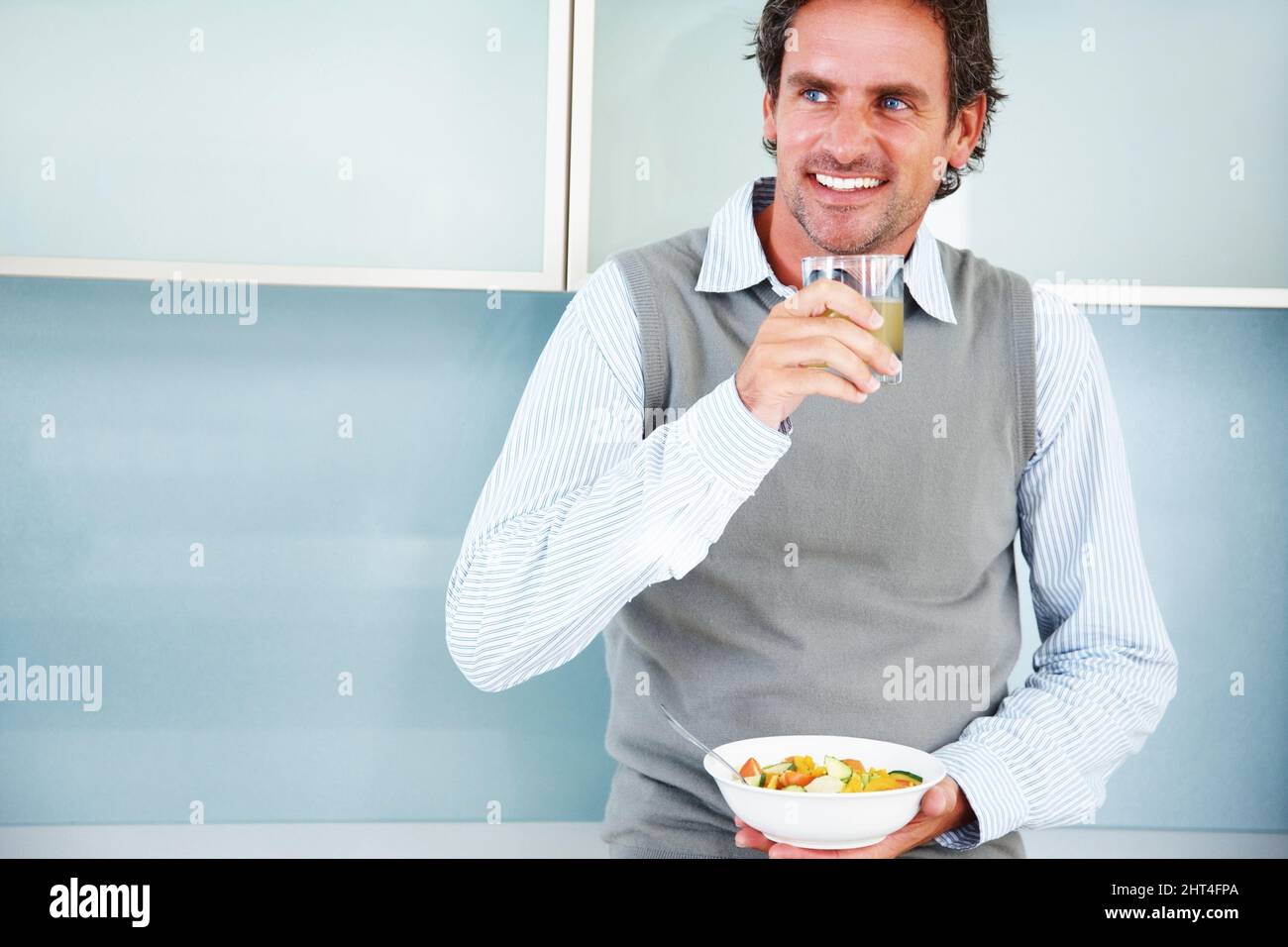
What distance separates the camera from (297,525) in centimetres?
180

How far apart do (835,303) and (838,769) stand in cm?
35

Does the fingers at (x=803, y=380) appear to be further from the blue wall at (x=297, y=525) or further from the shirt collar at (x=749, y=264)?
the blue wall at (x=297, y=525)

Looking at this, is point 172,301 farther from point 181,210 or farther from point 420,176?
point 420,176

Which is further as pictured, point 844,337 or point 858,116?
point 858,116

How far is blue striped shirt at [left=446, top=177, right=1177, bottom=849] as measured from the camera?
89cm

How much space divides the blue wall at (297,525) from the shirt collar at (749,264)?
2.03 feet

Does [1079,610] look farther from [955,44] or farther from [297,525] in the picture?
[297,525]

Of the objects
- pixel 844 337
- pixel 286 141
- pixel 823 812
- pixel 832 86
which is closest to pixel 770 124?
pixel 832 86

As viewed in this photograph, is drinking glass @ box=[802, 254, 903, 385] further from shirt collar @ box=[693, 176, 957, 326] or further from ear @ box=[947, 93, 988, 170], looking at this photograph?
ear @ box=[947, 93, 988, 170]
